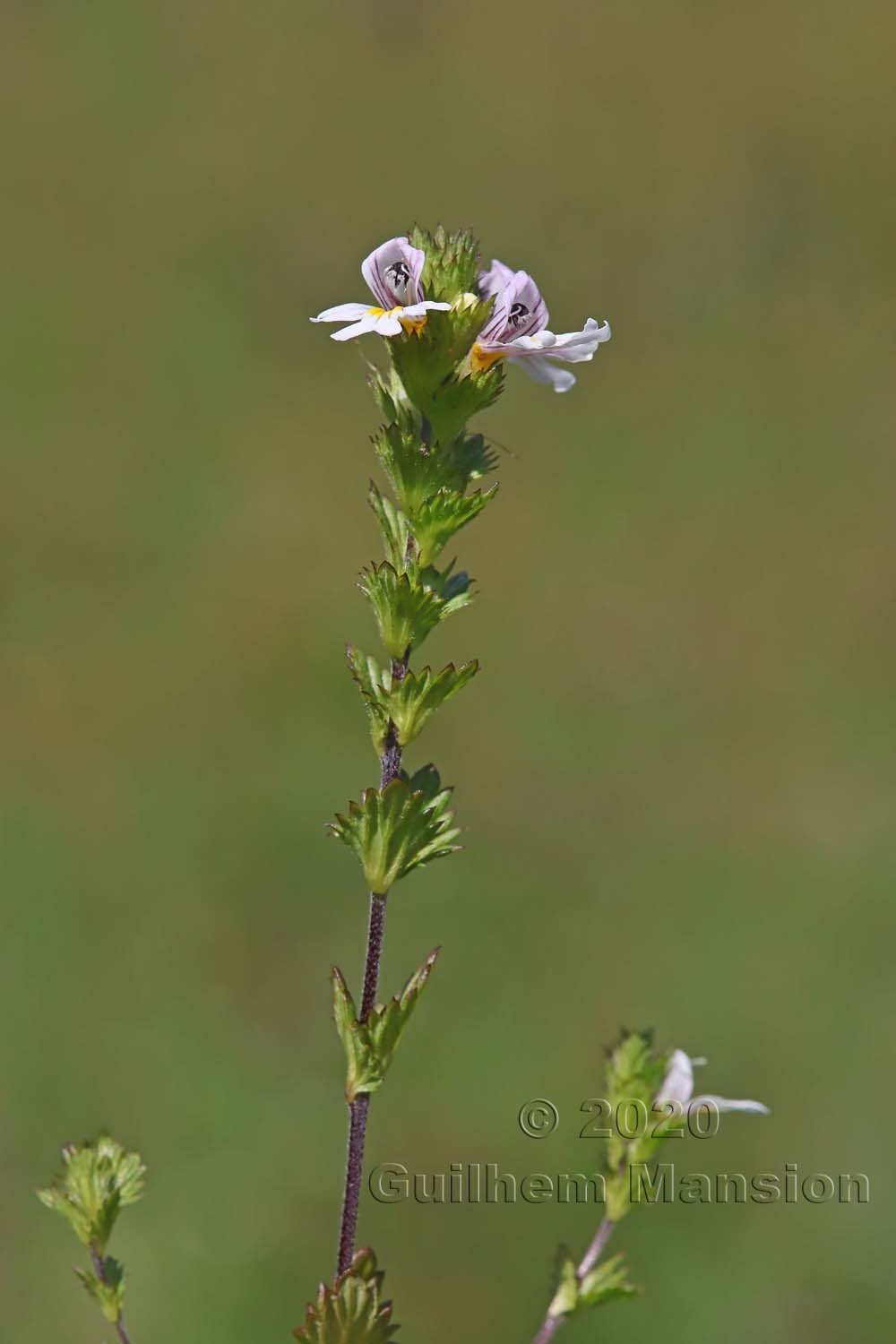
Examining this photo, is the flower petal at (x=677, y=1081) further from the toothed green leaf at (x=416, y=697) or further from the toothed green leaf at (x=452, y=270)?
the toothed green leaf at (x=452, y=270)

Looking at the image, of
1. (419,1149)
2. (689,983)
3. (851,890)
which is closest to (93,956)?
(419,1149)

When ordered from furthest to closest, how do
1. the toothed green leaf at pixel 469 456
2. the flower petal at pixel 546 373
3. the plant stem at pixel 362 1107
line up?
the flower petal at pixel 546 373
the toothed green leaf at pixel 469 456
the plant stem at pixel 362 1107

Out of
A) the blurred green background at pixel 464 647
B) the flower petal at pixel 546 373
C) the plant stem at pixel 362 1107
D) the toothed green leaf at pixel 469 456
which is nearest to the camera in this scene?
the plant stem at pixel 362 1107

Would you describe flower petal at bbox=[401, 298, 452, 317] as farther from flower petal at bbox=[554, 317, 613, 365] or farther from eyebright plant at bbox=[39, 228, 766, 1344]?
flower petal at bbox=[554, 317, 613, 365]

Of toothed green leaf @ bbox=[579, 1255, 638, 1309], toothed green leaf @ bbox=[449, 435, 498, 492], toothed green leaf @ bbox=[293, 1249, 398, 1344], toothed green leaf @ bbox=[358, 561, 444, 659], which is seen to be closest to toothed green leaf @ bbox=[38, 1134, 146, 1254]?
toothed green leaf @ bbox=[293, 1249, 398, 1344]

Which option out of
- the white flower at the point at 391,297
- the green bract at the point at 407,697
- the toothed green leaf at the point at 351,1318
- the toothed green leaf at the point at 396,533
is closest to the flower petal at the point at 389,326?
the white flower at the point at 391,297

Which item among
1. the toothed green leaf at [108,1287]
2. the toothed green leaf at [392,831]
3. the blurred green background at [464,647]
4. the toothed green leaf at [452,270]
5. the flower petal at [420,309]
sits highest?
the blurred green background at [464,647]

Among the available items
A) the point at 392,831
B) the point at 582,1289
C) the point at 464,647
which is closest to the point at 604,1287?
the point at 582,1289

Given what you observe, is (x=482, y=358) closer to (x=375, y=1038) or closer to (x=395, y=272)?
(x=395, y=272)
